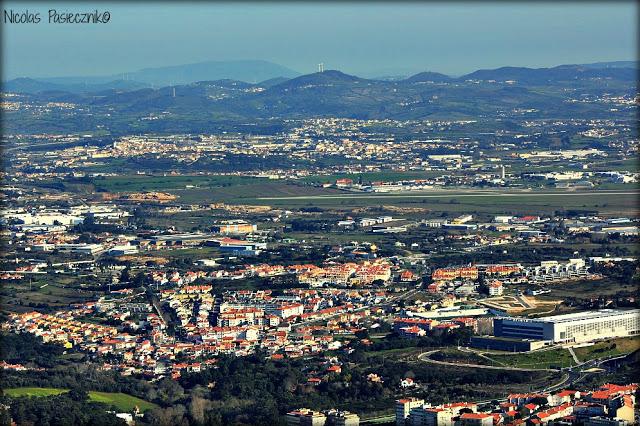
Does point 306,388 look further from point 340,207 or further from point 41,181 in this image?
point 41,181

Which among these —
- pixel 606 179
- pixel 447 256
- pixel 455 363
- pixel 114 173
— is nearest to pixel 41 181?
pixel 114 173

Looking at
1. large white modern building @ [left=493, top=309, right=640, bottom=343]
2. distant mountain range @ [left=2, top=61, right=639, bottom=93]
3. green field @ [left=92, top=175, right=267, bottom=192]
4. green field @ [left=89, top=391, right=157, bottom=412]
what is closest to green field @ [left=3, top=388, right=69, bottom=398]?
green field @ [left=89, top=391, right=157, bottom=412]

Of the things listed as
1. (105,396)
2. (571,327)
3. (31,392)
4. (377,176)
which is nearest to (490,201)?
(377,176)

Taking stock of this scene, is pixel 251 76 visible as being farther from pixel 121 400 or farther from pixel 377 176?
pixel 121 400

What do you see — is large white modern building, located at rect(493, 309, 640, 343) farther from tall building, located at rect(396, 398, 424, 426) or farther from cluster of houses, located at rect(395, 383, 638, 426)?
tall building, located at rect(396, 398, 424, 426)

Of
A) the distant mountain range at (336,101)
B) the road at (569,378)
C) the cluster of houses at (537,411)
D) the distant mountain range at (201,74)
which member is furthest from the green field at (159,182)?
the distant mountain range at (201,74)
